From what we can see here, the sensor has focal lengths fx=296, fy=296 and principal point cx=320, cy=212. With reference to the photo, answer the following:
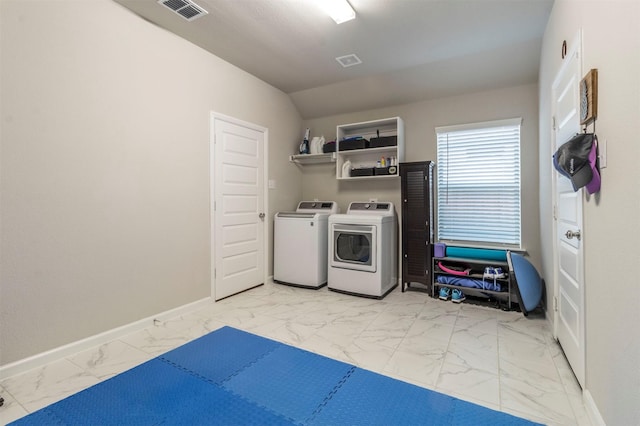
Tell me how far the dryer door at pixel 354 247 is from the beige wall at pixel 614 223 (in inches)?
82.7

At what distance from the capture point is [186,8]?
2.54 metres

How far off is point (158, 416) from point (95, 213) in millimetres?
1644

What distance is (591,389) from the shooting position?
5.14 ft

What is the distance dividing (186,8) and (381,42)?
1.84m

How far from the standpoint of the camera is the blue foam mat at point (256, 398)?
5.06ft

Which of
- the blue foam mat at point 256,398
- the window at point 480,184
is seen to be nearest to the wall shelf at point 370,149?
the window at point 480,184

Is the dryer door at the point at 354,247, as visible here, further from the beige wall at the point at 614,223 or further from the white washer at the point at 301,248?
the beige wall at the point at 614,223

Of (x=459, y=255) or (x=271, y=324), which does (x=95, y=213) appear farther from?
(x=459, y=255)

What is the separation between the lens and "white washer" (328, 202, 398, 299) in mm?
3555

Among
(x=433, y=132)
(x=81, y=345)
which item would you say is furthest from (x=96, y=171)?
(x=433, y=132)

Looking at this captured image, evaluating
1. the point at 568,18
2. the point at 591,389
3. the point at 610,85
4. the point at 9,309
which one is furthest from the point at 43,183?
the point at 568,18

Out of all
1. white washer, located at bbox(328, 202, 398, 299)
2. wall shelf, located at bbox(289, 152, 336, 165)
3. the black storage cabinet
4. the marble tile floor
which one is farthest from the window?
wall shelf, located at bbox(289, 152, 336, 165)

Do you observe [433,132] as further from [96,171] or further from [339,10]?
[96,171]

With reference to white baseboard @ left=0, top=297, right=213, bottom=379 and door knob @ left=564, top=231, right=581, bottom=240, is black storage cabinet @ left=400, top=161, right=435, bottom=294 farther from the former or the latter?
white baseboard @ left=0, top=297, right=213, bottom=379
